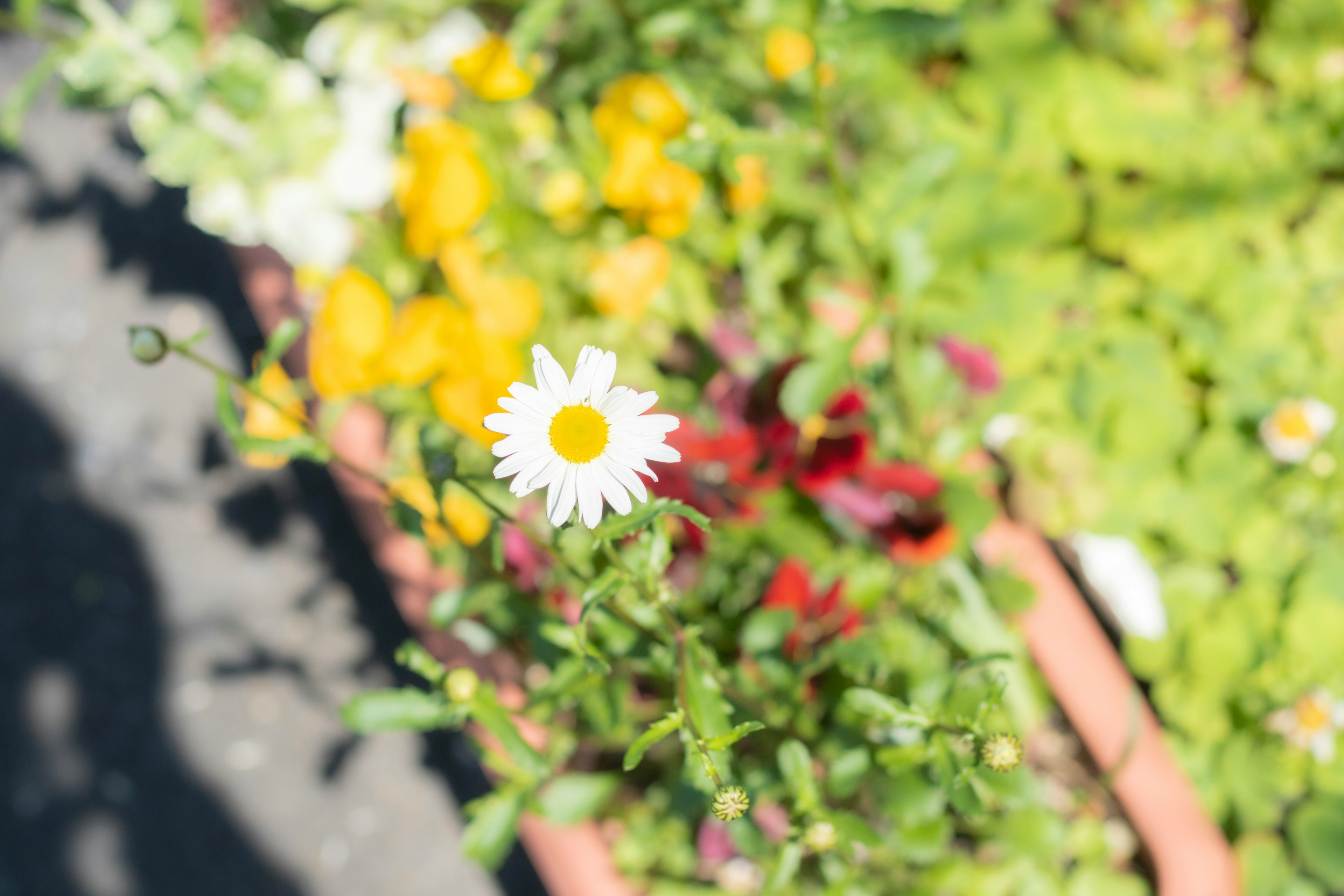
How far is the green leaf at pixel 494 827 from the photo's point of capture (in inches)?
36.6

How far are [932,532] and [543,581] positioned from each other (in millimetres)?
505

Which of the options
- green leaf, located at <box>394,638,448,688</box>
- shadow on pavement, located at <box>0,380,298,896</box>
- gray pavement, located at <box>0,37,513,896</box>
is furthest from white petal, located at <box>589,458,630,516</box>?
shadow on pavement, located at <box>0,380,298,896</box>

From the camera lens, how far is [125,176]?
79.5 inches

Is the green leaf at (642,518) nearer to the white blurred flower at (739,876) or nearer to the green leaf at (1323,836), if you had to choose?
the white blurred flower at (739,876)

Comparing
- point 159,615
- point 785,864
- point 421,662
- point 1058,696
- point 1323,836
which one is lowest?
point 159,615

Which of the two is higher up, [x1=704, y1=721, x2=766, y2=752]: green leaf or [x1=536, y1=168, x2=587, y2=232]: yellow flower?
[x1=704, y1=721, x2=766, y2=752]: green leaf

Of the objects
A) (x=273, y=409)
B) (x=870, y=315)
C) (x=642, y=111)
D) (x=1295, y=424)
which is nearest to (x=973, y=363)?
(x=870, y=315)

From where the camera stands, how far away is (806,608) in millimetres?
1140

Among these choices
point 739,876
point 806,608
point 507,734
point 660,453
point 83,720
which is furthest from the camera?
point 83,720

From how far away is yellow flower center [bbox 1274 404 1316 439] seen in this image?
1303 mm

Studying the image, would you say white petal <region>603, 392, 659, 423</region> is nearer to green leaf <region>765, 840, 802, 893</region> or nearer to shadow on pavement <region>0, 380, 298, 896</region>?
green leaf <region>765, 840, 802, 893</region>

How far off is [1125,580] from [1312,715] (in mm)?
290

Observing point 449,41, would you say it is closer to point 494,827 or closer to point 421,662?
point 421,662

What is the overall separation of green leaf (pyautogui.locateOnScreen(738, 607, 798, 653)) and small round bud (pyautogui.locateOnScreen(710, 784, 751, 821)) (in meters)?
0.39
